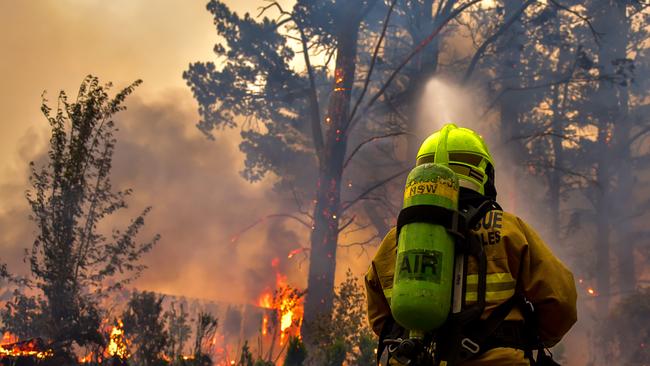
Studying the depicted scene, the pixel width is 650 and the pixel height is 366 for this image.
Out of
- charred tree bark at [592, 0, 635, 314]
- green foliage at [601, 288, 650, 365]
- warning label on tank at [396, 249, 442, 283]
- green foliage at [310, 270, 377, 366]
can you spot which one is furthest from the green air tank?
charred tree bark at [592, 0, 635, 314]

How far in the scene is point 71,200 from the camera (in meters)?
8.46

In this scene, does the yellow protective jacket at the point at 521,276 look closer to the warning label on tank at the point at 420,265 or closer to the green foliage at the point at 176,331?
the warning label on tank at the point at 420,265

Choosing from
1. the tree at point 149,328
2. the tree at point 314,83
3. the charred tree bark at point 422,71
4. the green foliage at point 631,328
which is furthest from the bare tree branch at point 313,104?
the green foliage at point 631,328

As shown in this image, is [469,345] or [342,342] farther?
[342,342]

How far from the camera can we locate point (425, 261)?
7.95ft

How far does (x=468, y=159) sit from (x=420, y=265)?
59 centimetres

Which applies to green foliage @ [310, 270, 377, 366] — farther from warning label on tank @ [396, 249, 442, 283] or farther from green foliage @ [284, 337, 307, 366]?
warning label on tank @ [396, 249, 442, 283]

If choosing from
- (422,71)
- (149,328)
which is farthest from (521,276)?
(422,71)

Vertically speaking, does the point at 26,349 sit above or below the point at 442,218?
below

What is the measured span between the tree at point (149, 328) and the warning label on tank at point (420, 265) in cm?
580

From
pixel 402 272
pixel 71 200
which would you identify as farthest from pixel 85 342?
pixel 402 272

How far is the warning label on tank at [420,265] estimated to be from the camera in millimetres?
2398

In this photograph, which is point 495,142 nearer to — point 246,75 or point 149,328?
point 246,75

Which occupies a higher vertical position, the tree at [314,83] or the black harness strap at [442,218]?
the tree at [314,83]
